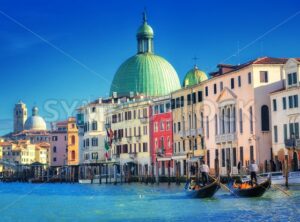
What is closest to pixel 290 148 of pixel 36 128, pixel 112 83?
pixel 112 83

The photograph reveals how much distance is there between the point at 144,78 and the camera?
6950cm

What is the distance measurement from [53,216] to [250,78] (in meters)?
20.1

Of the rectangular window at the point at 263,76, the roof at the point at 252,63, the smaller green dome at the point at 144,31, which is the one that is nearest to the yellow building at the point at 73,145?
the smaller green dome at the point at 144,31

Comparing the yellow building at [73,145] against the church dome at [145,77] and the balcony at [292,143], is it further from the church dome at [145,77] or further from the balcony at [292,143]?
the balcony at [292,143]

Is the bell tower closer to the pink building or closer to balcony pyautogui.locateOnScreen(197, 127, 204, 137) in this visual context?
the pink building

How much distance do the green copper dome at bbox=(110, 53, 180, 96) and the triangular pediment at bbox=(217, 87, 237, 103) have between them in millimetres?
24194

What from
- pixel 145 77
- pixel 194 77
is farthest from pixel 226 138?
pixel 145 77

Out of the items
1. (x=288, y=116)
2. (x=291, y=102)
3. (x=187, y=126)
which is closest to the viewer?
(x=291, y=102)

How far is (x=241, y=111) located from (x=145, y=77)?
89.9ft

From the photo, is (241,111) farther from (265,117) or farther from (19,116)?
(19,116)

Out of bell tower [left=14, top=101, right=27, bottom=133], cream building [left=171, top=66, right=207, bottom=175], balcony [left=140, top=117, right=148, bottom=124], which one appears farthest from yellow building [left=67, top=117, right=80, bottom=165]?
bell tower [left=14, top=101, right=27, bottom=133]

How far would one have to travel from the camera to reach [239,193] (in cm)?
2905

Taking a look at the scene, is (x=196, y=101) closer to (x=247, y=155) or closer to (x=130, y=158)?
(x=247, y=155)

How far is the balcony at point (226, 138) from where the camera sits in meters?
43.7
